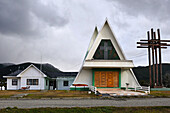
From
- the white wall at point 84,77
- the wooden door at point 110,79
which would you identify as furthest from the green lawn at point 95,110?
the white wall at point 84,77

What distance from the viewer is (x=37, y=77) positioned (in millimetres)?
28891

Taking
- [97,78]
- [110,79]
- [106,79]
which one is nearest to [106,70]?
[106,79]

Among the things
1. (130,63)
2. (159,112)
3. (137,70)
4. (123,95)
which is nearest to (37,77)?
(130,63)

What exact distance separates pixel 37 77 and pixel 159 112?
22332 mm

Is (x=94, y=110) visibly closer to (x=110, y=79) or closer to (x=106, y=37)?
(x=110, y=79)

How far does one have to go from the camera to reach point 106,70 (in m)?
22.1

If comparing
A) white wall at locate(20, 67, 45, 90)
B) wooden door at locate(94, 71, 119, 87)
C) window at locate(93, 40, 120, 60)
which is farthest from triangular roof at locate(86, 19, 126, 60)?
white wall at locate(20, 67, 45, 90)

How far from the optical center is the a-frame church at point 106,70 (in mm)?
22031

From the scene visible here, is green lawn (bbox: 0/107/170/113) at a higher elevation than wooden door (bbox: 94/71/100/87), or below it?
below

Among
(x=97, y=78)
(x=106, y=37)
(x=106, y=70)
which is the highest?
(x=106, y=37)

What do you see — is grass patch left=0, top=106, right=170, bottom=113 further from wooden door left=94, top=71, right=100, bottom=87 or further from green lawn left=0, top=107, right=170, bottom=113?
wooden door left=94, top=71, right=100, bottom=87

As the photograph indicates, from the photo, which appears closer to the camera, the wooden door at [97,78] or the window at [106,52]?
the wooden door at [97,78]

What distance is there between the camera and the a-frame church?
22.0m

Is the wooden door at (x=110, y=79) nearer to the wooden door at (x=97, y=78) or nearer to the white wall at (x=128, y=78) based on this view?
the wooden door at (x=97, y=78)
